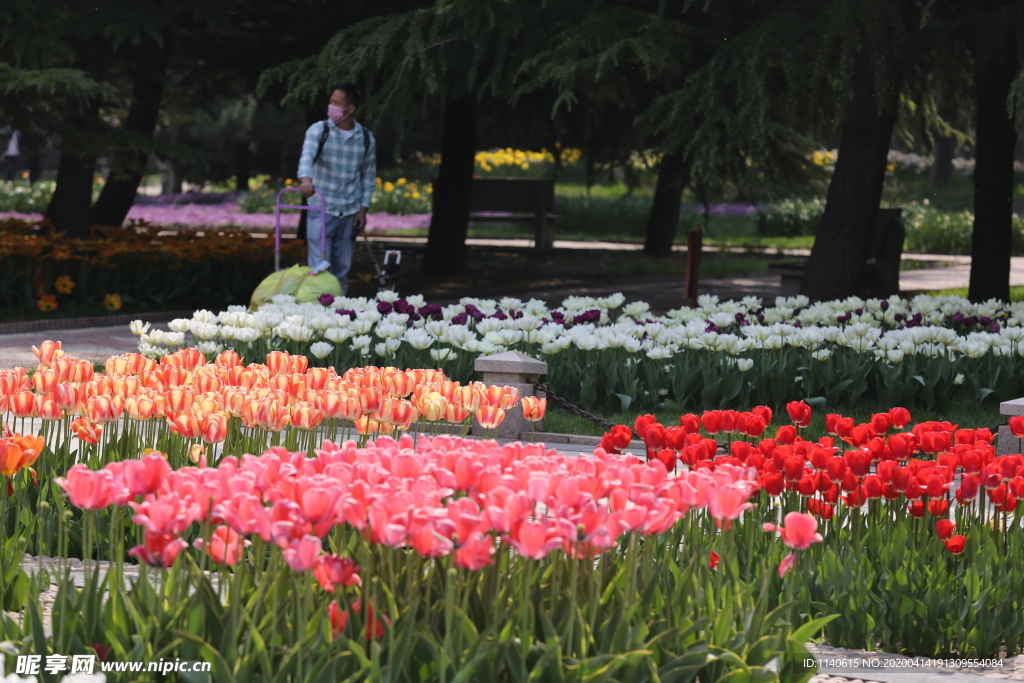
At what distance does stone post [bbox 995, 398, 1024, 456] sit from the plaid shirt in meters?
5.56

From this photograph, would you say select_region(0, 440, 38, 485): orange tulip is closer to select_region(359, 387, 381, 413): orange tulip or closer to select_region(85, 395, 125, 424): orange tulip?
select_region(85, 395, 125, 424): orange tulip

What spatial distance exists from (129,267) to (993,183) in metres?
8.14

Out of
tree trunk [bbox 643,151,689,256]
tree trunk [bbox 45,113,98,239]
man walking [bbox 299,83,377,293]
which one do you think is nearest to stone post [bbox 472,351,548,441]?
man walking [bbox 299,83,377,293]

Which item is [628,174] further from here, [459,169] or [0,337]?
[0,337]

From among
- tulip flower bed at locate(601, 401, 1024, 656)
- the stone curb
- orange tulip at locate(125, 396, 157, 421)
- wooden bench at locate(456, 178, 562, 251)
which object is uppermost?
wooden bench at locate(456, 178, 562, 251)

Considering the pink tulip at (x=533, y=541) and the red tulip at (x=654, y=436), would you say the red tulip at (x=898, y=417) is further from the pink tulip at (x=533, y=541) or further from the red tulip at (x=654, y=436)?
the pink tulip at (x=533, y=541)

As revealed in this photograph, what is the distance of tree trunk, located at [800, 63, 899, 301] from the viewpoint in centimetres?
1143

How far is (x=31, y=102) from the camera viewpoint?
11.2 metres

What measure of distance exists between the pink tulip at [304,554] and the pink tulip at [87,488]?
42cm

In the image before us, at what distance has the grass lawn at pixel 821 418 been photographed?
6875mm

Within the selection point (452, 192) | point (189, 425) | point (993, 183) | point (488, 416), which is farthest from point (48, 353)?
point (452, 192)

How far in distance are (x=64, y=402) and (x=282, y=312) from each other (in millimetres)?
4516

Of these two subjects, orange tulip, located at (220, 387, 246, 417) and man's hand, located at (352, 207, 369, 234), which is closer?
orange tulip, located at (220, 387, 246, 417)

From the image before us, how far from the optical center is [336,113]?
393 inches
